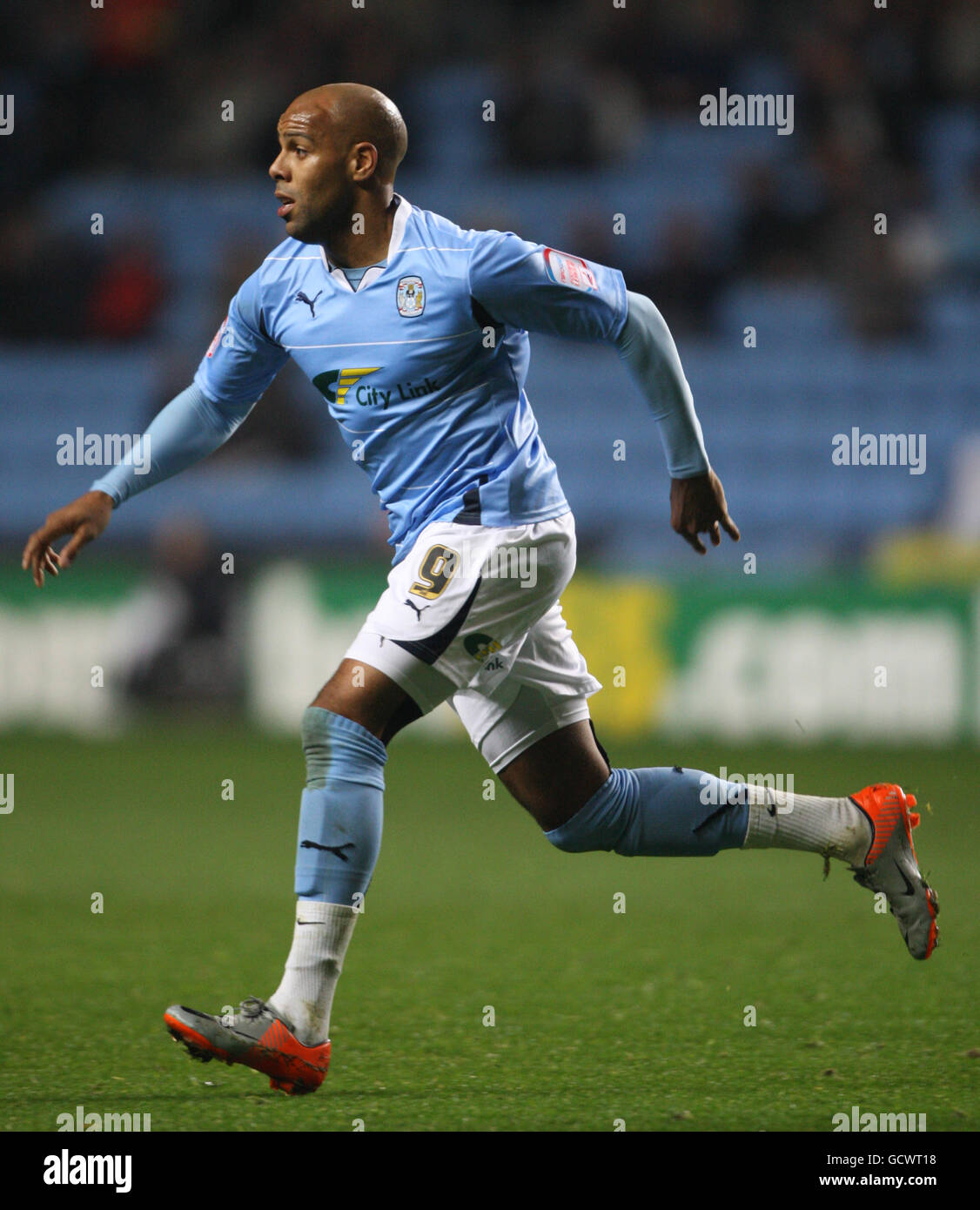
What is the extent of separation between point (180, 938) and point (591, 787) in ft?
6.85

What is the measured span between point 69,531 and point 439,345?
98 centimetres

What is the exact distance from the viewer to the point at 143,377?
14266 mm

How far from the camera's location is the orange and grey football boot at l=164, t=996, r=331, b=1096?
3.53 meters

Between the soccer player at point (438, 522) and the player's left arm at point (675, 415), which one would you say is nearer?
the soccer player at point (438, 522)

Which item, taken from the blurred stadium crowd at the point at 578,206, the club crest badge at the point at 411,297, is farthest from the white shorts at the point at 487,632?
the blurred stadium crowd at the point at 578,206

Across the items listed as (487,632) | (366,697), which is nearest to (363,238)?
(487,632)

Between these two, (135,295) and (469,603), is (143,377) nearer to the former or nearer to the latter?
(135,295)

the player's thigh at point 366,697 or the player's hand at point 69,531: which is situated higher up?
the player's hand at point 69,531

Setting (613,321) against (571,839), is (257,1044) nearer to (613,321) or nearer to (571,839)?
(571,839)

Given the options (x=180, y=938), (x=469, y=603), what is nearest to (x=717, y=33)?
(x=180, y=938)

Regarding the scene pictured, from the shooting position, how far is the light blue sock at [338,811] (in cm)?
371

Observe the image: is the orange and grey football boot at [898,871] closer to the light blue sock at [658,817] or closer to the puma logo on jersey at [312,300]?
the light blue sock at [658,817]

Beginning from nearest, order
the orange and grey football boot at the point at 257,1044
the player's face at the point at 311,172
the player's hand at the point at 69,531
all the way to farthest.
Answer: the orange and grey football boot at the point at 257,1044 < the player's face at the point at 311,172 < the player's hand at the point at 69,531

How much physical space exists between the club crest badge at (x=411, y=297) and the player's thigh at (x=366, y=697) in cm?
79
